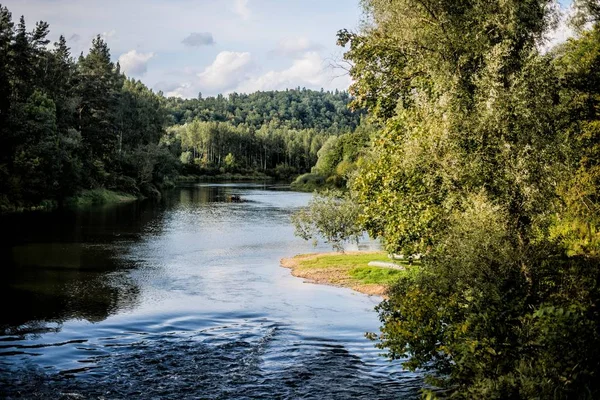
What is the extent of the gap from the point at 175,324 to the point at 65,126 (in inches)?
2764

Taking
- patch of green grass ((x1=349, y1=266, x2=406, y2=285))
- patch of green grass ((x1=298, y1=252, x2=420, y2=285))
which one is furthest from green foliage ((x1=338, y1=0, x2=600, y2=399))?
patch of green grass ((x1=349, y1=266, x2=406, y2=285))

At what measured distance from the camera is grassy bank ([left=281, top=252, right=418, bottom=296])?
33.4 meters

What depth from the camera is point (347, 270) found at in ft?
122

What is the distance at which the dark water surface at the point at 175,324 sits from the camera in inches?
673

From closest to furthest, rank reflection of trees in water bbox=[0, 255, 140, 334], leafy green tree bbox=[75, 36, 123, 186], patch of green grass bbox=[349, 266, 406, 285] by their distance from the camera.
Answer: reflection of trees in water bbox=[0, 255, 140, 334]
patch of green grass bbox=[349, 266, 406, 285]
leafy green tree bbox=[75, 36, 123, 186]

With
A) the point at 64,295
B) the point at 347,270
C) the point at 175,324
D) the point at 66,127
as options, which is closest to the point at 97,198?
the point at 66,127

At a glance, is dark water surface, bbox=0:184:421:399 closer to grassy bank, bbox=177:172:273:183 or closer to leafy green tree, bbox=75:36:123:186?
leafy green tree, bbox=75:36:123:186

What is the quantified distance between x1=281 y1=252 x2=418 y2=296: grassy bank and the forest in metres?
11.4

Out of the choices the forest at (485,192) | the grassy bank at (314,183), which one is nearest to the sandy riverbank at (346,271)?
the forest at (485,192)

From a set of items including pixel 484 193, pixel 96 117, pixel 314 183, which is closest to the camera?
pixel 484 193

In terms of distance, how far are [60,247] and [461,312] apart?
3854 cm

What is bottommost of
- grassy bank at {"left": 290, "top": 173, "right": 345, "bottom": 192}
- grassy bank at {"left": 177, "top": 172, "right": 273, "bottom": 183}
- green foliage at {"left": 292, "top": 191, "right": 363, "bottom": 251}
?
green foliage at {"left": 292, "top": 191, "right": 363, "bottom": 251}

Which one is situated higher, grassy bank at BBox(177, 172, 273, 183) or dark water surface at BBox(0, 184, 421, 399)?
grassy bank at BBox(177, 172, 273, 183)

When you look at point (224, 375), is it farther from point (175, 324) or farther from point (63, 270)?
point (63, 270)
